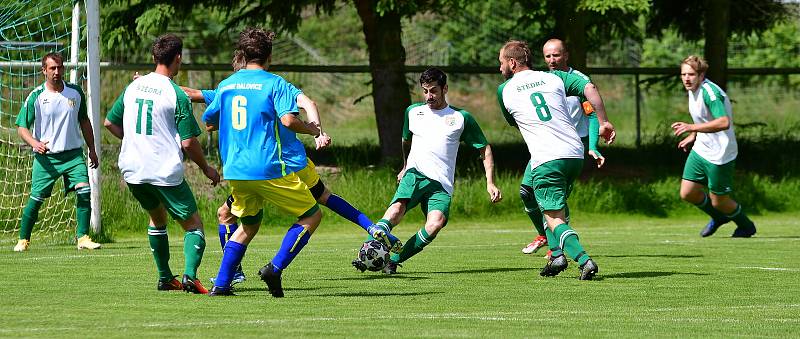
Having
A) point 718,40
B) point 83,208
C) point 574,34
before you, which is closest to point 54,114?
point 83,208

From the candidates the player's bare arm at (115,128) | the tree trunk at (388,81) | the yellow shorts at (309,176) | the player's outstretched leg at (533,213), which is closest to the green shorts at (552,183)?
the player's outstretched leg at (533,213)

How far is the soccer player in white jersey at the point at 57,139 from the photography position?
1446 centimetres

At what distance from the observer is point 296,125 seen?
8.94 metres

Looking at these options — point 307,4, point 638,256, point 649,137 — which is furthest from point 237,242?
point 649,137

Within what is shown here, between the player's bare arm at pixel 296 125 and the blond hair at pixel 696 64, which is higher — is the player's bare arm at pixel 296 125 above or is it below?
above

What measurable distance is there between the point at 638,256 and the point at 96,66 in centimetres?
652

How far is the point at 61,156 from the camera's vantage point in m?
14.7

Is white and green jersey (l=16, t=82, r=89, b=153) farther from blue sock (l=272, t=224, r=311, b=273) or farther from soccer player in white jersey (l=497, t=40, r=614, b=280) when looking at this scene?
blue sock (l=272, t=224, r=311, b=273)

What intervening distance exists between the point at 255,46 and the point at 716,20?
15.8m

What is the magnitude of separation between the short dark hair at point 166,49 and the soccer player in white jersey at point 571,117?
3.23 m

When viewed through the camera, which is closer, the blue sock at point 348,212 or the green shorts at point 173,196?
the green shorts at point 173,196

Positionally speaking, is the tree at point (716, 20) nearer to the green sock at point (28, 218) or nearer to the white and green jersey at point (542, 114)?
the green sock at point (28, 218)

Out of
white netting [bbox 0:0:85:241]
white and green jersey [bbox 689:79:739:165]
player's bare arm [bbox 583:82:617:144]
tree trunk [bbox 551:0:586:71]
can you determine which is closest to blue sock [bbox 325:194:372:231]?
player's bare arm [bbox 583:82:617:144]

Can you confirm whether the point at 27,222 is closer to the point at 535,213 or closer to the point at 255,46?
the point at 535,213
